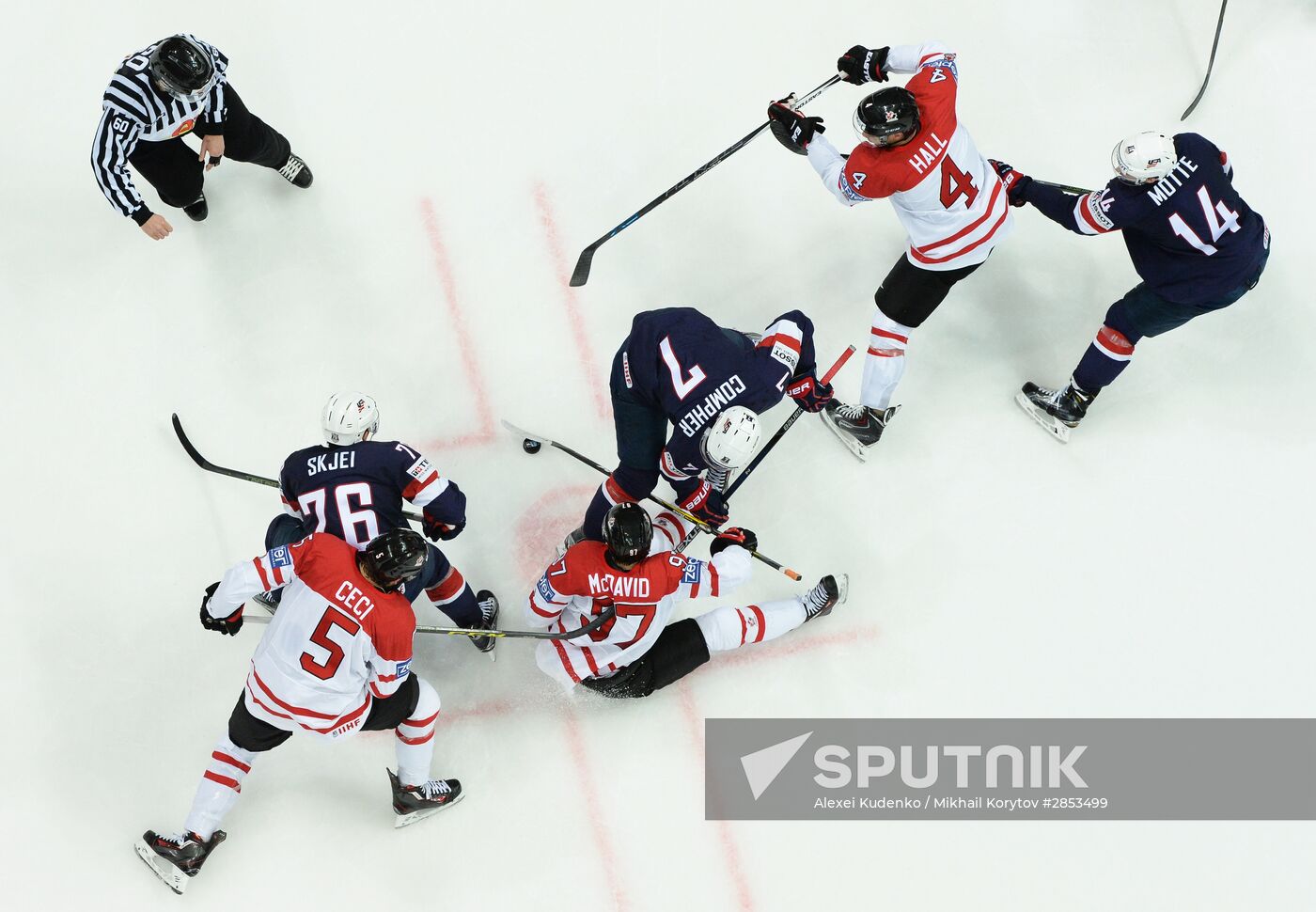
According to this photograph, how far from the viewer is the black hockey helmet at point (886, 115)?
12.4ft

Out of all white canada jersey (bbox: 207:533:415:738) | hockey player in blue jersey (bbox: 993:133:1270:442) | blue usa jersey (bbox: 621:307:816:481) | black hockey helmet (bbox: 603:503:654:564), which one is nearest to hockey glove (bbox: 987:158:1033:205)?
hockey player in blue jersey (bbox: 993:133:1270:442)

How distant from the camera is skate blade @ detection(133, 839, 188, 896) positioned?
4156 mm

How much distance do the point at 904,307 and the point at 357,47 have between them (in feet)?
9.47

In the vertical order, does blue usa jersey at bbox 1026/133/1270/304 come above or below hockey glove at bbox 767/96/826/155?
below

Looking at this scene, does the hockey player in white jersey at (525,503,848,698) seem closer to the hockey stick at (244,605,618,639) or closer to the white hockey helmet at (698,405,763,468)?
the hockey stick at (244,605,618,639)

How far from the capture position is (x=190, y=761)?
4.40 metres

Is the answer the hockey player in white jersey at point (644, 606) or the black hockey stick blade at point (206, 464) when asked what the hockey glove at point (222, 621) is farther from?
the hockey player in white jersey at point (644, 606)

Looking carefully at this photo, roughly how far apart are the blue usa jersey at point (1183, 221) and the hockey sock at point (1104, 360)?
25 centimetres

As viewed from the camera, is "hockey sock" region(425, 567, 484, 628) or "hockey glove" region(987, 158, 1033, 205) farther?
"hockey glove" region(987, 158, 1033, 205)

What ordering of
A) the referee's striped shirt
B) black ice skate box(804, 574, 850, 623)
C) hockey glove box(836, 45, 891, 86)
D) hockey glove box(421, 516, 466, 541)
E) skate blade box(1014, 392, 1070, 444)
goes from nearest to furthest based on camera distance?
hockey glove box(421, 516, 466, 541) → the referee's striped shirt → black ice skate box(804, 574, 850, 623) → hockey glove box(836, 45, 891, 86) → skate blade box(1014, 392, 1070, 444)

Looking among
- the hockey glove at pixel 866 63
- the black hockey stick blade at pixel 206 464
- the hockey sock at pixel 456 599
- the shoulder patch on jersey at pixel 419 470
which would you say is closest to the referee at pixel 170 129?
the black hockey stick blade at pixel 206 464

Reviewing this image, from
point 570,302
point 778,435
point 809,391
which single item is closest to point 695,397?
point 809,391

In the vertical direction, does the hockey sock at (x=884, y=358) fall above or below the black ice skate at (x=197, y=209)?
below

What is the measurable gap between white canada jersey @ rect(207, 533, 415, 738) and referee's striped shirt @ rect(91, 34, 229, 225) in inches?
68.3
